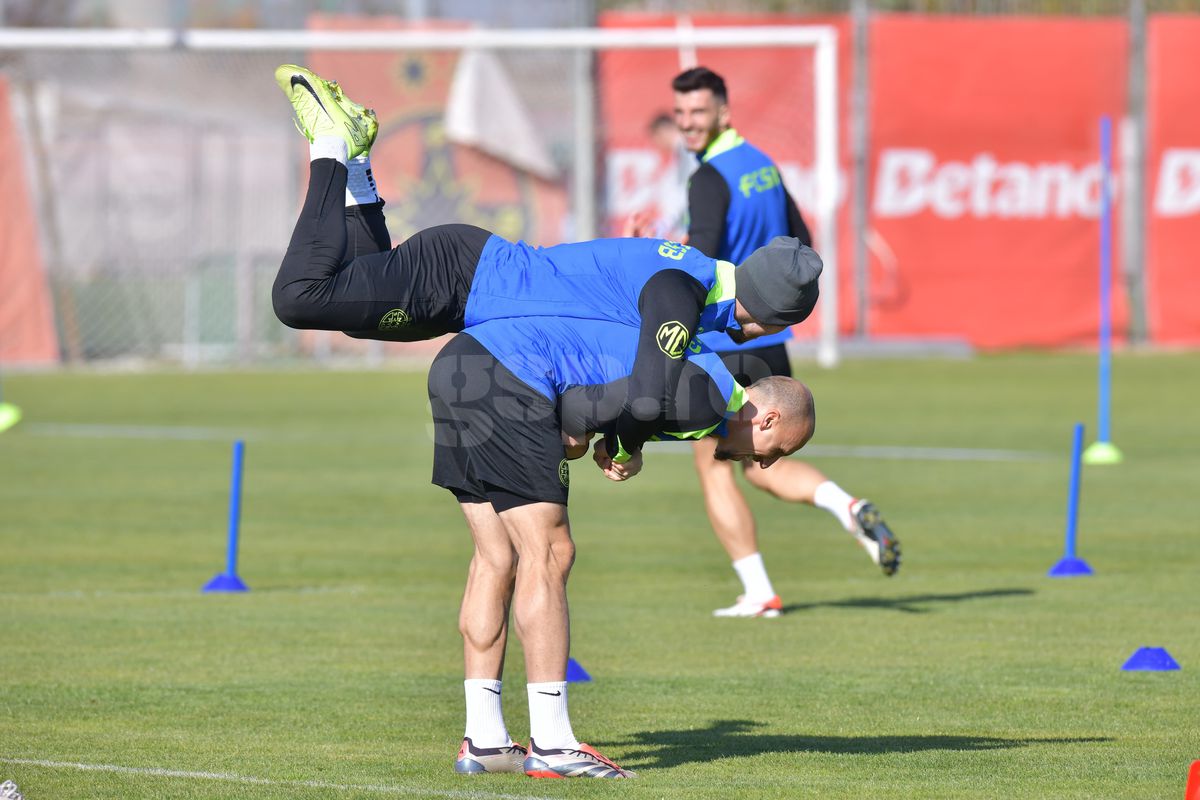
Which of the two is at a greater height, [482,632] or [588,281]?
[588,281]

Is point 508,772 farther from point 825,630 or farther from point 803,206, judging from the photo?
point 803,206

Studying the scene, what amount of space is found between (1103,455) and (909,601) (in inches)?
282

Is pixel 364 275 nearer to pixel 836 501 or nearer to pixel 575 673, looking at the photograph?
pixel 575 673

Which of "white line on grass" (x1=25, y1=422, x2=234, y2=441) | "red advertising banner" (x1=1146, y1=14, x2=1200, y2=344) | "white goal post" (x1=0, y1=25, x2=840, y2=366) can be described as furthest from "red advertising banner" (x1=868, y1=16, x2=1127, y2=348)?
"white line on grass" (x1=25, y1=422, x2=234, y2=441)

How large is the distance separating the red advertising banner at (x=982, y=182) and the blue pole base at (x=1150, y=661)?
21.4 meters

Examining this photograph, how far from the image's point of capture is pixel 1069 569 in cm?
1115

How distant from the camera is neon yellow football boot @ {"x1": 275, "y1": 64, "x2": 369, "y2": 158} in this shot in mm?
6770

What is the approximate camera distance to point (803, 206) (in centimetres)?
2825

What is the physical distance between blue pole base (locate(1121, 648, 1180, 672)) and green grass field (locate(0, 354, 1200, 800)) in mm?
89

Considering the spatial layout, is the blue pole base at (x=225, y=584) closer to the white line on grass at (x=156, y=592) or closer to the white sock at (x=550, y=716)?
the white line on grass at (x=156, y=592)

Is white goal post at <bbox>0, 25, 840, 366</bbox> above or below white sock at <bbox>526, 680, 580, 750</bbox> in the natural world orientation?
above

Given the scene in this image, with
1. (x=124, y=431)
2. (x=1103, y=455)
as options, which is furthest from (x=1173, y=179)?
(x=124, y=431)

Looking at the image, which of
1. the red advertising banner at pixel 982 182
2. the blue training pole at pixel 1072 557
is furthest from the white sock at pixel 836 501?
the red advertising banner at pixel 982 182

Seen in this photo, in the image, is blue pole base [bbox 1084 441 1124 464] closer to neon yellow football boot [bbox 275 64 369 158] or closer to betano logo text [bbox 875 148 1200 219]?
neon yellow football boot [bbox 275 64 369 158]
